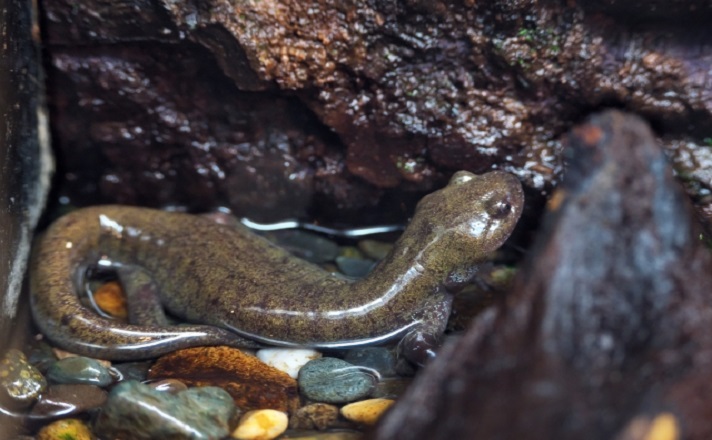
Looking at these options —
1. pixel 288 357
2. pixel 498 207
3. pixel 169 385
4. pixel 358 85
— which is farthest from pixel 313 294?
pixel 358 85

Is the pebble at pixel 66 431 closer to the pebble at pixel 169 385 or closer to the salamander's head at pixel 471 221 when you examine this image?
the pebble at pixel 169 385

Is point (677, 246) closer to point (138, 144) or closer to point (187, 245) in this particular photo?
point (187, 245)

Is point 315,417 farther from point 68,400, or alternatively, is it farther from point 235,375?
point 68,400

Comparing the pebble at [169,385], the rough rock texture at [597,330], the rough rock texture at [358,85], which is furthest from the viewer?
the rough rock texture at [358,85]

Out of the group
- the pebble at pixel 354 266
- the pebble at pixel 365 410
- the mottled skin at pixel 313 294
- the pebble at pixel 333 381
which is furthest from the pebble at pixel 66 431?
the pebble at pixel 354 266

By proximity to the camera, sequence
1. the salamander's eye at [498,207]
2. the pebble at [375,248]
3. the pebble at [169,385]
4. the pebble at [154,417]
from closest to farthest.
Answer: the pebble at [154,417] < the pebble at [169,385] < the salamander's eye at [498,207] < the pebble at [375,248]

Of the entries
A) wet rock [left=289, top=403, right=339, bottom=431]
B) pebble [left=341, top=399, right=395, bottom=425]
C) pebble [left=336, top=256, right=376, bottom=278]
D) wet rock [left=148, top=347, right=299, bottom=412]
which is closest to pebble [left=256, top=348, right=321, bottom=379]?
wet rock [left=148, top=347, right=299, bottom=412]
